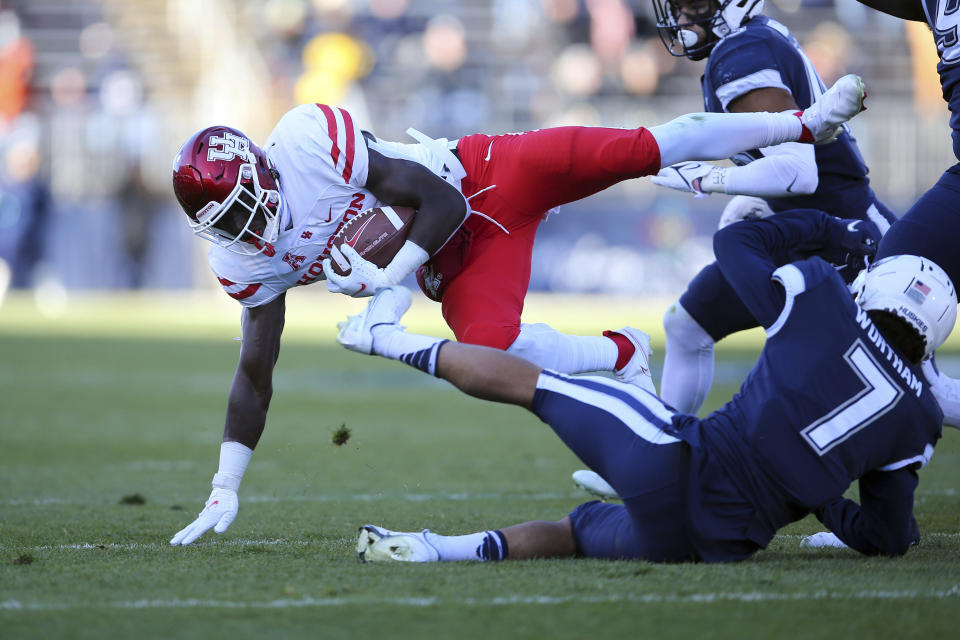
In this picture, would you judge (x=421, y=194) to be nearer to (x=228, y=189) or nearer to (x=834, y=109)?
(x=228, y=189)

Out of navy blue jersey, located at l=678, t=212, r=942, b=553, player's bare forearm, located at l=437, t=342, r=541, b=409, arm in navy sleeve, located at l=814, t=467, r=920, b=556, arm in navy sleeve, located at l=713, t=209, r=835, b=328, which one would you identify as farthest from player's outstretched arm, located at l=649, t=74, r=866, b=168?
arm in navy sleeve, located at l=814, t=467, r=920, b=556

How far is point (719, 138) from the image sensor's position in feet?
12.4

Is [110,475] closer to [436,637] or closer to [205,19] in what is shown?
[436,637]

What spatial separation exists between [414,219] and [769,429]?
1.46 m

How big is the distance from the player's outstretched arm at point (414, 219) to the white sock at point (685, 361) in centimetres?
108

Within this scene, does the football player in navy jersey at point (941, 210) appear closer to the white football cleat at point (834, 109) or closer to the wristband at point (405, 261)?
the white football cleat at point (834, 109)

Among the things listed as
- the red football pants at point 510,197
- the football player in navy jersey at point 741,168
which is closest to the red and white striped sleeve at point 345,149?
the red football pants at point 510,197

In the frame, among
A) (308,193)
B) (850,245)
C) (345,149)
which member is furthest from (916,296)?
(308,193)

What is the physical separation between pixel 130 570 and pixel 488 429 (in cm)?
414

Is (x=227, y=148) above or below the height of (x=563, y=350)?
above

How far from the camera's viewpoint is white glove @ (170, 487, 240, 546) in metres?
3.72

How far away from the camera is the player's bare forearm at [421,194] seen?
382 cm

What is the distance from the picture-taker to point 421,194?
3.87m

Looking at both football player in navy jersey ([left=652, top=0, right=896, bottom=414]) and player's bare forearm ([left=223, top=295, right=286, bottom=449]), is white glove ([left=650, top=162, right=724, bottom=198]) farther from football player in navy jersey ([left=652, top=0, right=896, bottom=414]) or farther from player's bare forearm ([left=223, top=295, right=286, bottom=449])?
player's bare forearm ([left=223, top=295, right=286, bottom=449])
